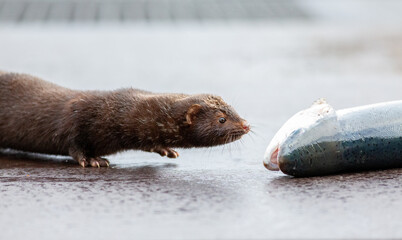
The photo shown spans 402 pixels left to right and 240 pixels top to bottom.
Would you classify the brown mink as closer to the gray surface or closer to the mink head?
the mink head

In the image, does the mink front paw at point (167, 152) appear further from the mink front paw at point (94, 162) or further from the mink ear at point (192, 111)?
the mink ear at point (192, 111)

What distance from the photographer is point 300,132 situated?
19.0ft

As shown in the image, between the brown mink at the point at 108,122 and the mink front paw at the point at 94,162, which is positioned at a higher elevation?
the brown mink at the point at 108,122

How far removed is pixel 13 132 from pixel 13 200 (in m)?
2.07

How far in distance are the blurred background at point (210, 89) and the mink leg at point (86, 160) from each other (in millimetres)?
109

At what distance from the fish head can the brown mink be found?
61 centimetres

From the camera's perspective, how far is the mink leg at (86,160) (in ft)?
22.1

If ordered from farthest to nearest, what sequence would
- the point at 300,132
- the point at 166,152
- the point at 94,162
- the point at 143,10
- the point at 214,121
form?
the point at 143,10, the point at 166,152, the point at 94,162, the point at 214,121, the point at 300,132

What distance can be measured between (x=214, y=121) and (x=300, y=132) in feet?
3.01

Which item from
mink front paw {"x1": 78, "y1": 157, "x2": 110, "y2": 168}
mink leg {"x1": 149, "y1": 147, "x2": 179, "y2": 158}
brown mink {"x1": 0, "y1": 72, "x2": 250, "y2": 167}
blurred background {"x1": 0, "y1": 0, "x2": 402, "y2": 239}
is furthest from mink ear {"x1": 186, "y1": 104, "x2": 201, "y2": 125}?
mink front paw {"x1": 78, "y1": 157, "x2": 110, "y2": 168}

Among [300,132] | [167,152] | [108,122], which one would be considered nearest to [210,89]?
[167,152]

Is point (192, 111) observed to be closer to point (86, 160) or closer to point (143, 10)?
point (86, 160)

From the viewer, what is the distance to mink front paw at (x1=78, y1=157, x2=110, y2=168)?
22.0ft

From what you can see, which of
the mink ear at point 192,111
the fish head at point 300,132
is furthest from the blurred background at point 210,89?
the mink ear at point 192,111
